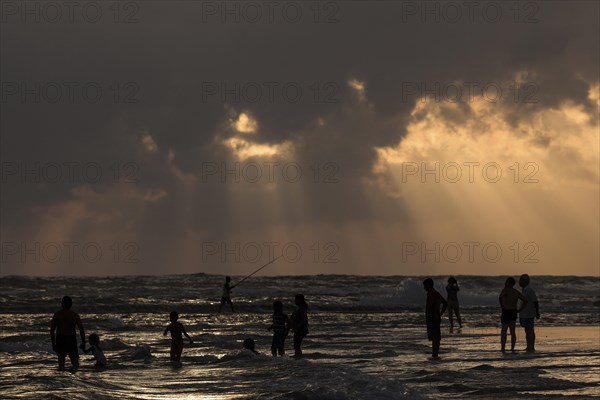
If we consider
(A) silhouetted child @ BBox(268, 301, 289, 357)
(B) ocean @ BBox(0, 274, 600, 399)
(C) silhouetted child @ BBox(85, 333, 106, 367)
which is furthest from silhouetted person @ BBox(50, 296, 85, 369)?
(A) silhouetted child @ BBox(268, 301, 289, 357)

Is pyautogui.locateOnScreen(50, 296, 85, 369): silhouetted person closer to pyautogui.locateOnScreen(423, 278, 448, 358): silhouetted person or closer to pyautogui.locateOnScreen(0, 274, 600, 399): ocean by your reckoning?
pyautogui.locateOnScreen(0, 274, 600, 399): ocean

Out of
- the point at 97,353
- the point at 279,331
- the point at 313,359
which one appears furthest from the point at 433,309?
the point at 97,353

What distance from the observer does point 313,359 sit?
70.2 ft

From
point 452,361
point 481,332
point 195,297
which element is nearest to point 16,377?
point 452,361

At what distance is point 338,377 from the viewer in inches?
631

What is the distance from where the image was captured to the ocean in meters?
15.2

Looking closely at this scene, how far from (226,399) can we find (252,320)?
2461 centimetres

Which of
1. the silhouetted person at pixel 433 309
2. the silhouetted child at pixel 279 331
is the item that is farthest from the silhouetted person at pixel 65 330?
the silhouetted person at pixel 433 309

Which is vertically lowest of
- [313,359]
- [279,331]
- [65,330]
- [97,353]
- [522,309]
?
[313,359]

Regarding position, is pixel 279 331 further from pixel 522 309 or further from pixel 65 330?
pixel 522 309

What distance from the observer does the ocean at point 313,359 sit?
49.8 ft

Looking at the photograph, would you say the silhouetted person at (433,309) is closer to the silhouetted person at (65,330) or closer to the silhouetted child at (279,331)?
the silhouetted child at (279,331)

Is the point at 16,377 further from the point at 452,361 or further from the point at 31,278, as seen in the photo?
the point at 31,278

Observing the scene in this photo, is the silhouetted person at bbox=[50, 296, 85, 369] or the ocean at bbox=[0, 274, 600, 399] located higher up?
the silhouetted person at bbox=[50, 296, 85, 369]
